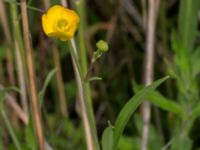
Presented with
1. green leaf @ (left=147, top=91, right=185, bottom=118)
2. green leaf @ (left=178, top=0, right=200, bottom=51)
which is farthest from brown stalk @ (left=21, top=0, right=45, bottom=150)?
green leaf @ (left=178, top=0, right=200, bottom=51)

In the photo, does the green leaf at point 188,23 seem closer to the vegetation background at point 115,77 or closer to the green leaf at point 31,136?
the vegetation background at point 115,77

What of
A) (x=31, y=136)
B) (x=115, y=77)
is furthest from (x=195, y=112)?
(x=115, y=77)

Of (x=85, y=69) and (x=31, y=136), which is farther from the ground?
(x=85, y=69)

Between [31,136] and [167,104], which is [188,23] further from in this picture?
[31,136]

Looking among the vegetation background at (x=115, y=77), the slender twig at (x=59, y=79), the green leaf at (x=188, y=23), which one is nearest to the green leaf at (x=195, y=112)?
the vegetation background at (x=115, y=77)

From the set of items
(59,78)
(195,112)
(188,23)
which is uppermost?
(188,23)

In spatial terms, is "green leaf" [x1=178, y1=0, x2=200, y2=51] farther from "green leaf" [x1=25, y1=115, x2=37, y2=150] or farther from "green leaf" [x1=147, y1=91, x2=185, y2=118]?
"green leaf" [x1=25, y1=115, x2=37, y2=150]

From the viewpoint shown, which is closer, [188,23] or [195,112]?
[195,112]

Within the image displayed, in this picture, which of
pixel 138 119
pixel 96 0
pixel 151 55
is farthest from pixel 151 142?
pixel 96 0
